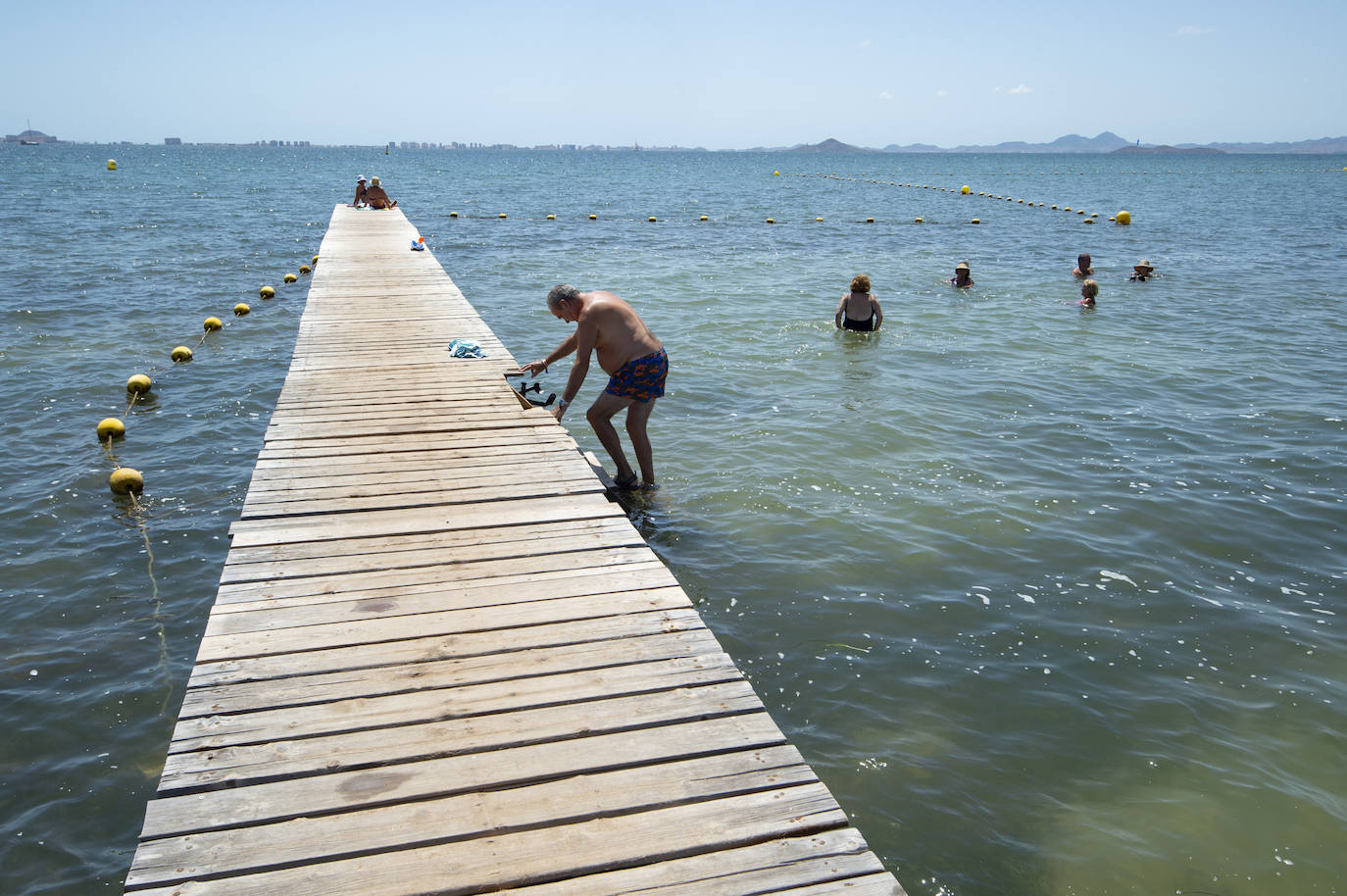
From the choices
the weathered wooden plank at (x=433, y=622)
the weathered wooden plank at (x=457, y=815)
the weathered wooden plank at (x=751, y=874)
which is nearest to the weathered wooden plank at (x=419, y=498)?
the weathered wooden plank at (x=433, y=622)

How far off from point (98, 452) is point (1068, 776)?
10.1 metres

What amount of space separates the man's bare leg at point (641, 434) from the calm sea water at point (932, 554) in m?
0.32

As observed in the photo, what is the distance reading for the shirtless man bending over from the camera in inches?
288

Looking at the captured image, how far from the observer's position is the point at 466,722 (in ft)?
11.9

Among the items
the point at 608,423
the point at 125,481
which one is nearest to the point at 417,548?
the point at 608,423

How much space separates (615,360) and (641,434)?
33.4 inches

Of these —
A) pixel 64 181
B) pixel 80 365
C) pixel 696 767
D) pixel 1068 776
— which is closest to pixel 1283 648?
pixel 1068 776

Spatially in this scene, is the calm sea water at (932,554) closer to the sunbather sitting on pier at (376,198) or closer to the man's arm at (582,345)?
the man's arm at (582,345)

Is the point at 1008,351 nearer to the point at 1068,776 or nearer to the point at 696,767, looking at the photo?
the point at 1068,776

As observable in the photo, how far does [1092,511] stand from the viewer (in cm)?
809

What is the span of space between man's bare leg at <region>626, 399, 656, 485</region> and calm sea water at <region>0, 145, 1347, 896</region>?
32 centimetres

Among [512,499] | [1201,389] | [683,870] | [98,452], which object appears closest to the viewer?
[683,870]

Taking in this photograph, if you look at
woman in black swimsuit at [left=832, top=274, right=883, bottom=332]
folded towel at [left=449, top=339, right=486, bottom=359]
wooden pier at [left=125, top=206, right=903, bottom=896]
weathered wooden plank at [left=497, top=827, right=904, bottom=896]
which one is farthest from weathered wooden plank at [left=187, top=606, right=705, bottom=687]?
woman in black swimsuit at [left=832, top=274, right=883, bottom=332]

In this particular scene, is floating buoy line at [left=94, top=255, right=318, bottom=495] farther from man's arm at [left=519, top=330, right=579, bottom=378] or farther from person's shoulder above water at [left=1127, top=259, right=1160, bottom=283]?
person's shoulder above water at [left=1127, top=259, right=1160, bottom=283]
